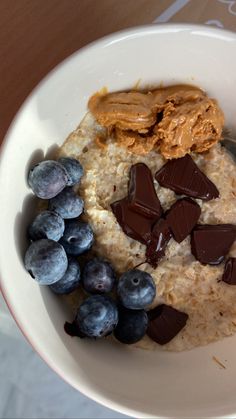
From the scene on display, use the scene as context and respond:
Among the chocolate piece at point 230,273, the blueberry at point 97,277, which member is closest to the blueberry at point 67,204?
the blueberry at point 97,277

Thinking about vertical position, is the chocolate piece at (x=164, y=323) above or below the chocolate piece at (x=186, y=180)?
below

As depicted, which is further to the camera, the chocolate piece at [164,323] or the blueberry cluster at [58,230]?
the chocolate piece at [164,323]

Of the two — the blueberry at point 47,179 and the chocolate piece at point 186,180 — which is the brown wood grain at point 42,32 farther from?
the chocolate piece at point 186,180

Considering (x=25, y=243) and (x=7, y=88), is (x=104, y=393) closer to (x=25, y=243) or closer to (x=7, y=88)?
(x=25, y=243)

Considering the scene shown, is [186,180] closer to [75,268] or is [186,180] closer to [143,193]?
[143,193]

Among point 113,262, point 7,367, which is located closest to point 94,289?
point 113,262

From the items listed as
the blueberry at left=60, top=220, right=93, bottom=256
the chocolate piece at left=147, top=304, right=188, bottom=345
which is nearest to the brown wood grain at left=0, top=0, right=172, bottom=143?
the blueberry at left=60, top=220, right=93, bottom=256

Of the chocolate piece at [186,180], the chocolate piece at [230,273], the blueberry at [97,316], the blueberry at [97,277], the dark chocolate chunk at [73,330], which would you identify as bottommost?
the chocolate piece at [230,273]
